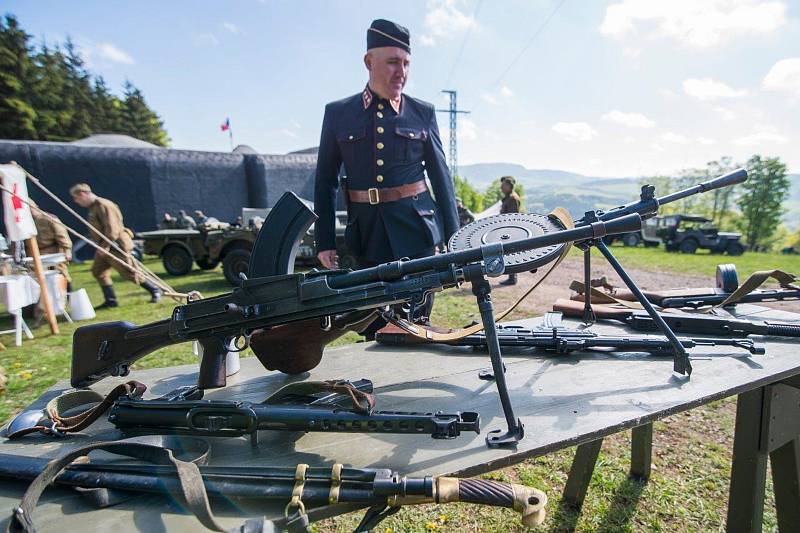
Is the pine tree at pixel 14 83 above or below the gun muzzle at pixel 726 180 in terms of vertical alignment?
above

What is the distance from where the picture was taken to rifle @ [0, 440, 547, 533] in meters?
1.00

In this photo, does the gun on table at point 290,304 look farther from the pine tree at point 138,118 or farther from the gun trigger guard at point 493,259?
the pine tree at point 138,118

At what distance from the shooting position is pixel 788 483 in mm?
2012

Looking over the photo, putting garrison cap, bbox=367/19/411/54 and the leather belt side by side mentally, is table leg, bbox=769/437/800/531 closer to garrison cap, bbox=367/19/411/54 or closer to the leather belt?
the leather belt

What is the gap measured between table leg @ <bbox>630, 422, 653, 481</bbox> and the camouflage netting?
58.4 ft

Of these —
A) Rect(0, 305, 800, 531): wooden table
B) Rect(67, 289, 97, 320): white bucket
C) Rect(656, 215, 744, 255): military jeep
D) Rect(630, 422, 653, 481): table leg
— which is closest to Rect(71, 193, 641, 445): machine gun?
Rect(0, 305, 800, 531): wooden table

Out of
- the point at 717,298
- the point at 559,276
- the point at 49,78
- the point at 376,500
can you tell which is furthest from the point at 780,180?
the point at 49,78

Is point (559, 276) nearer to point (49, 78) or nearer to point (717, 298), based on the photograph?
point (717, 298)

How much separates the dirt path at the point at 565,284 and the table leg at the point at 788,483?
4.29 metres

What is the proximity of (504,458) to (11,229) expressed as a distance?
6556 millimetres

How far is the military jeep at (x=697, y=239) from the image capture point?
56.2ft

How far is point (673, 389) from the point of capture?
1.62 meters

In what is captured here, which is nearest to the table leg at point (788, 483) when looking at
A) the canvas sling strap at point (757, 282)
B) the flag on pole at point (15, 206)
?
the canvas sling strap at point (757, 282)

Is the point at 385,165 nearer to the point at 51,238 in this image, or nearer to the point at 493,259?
the point at 493,259
